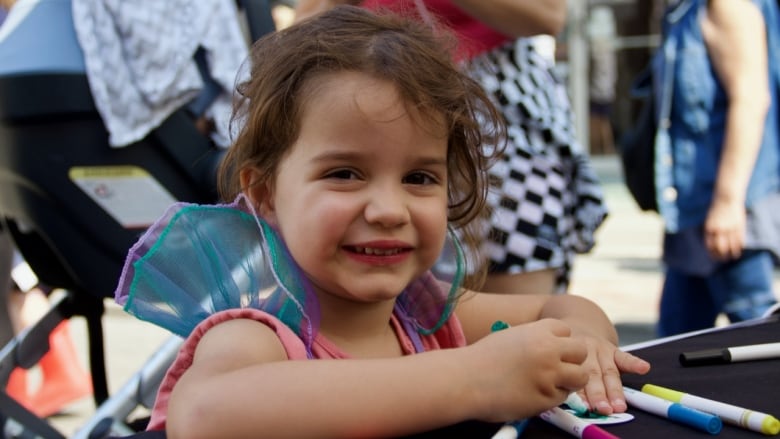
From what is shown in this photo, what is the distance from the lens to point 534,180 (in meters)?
2.04

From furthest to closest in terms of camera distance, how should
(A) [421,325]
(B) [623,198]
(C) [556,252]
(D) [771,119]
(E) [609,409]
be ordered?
(B) [623,198] → (D) [771,119] → (C) [556,252] → (A) [421,325] → (E) [609,409]

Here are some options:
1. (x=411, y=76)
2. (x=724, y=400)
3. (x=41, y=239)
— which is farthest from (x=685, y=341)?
(x=41, y=239)

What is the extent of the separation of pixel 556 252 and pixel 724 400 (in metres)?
0.86

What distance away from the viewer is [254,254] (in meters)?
1.37

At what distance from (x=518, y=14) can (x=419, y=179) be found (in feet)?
2.34

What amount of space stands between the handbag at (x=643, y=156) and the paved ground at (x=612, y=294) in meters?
1.16

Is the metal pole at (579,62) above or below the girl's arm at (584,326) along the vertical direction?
below

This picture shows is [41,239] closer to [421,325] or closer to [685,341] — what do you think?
[421,325]

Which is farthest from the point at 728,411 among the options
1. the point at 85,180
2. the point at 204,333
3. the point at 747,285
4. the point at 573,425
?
the point at 747,285

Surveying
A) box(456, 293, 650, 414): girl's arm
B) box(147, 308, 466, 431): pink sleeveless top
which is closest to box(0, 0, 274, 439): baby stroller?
box(456, 293, 650, 414): girl's arm

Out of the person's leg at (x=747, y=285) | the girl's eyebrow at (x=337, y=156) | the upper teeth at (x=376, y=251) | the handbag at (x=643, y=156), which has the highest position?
the girl's eyebrow at (x=337, y=156)

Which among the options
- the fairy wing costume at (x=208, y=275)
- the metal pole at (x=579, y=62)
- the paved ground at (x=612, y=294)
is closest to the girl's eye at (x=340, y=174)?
the fairy wing costume at (x=208, y=275)

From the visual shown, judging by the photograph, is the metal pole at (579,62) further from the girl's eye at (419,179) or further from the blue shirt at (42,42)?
the girl's eye at (419,179)

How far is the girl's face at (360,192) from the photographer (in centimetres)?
128
